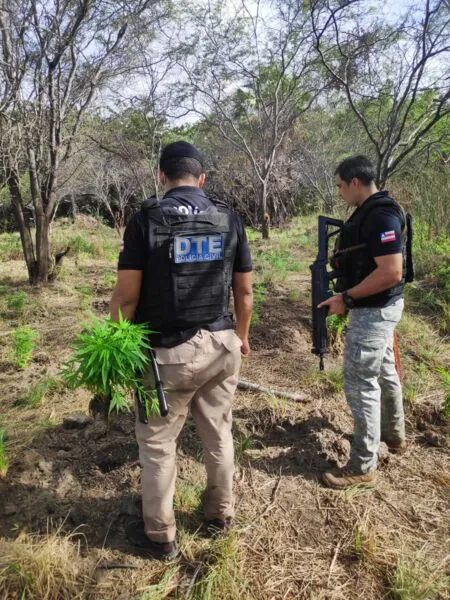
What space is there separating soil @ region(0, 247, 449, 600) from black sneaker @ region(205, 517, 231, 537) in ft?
0.22

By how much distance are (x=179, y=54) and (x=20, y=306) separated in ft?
37.4

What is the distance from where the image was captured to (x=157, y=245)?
184cm

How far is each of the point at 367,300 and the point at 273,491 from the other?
1277mm

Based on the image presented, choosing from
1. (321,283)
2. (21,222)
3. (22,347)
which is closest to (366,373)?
(321,283)

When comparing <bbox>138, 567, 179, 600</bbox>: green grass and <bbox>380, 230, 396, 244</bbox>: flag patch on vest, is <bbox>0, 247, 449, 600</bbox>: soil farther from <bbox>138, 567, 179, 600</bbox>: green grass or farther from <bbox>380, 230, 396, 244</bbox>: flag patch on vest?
<bbox>380, 230, 396, 244</bbox>: flag patch on vest

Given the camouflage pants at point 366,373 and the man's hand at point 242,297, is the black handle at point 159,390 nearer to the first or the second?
the man's hand at point 242,297

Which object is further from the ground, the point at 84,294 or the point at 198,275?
the point at 198,275

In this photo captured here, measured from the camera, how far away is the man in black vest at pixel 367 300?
7.83 feet

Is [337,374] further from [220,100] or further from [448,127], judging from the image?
[220,100]

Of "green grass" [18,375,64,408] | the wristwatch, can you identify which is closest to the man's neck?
the wristwatch

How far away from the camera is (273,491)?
2535mm

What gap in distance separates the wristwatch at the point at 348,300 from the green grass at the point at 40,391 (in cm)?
261

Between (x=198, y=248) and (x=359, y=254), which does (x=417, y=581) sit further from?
(x=198, y=248)

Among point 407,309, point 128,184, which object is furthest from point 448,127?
point 128,184
